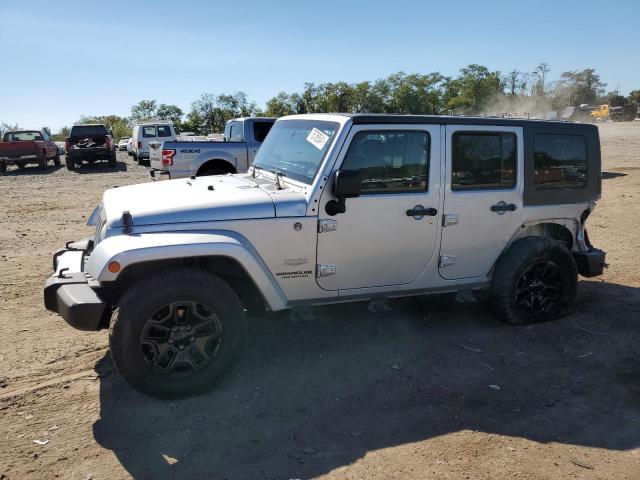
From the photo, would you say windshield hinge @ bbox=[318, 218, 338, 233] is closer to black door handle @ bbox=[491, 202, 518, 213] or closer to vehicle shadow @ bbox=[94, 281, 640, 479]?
vehicle shadow @ bbox=[94, 281, 640, 479]

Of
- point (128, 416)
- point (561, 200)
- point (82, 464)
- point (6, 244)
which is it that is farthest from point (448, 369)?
point (6, 244)

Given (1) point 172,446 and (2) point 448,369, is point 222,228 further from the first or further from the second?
(2) point 448,369

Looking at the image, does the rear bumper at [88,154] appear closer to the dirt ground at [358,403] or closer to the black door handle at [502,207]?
the dirt ground at [358,403]

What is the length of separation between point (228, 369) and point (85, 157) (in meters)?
21.4

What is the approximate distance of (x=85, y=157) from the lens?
876 inches

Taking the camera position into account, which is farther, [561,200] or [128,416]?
[561,200]

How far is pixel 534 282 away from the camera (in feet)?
15.4

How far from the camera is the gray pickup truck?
33.0 feet

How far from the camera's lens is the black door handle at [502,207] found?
4.43 meters

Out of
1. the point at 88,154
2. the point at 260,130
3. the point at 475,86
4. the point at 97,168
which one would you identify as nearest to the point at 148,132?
the point at 97,168

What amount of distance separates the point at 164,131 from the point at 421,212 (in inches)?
894

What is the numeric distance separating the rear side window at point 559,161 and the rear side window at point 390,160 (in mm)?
1214

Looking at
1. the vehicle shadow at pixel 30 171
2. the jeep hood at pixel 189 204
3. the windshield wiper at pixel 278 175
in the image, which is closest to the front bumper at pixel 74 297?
the jeep hood at pixel 189 204

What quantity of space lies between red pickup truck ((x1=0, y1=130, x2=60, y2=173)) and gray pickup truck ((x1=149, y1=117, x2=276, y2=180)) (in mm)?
12932
